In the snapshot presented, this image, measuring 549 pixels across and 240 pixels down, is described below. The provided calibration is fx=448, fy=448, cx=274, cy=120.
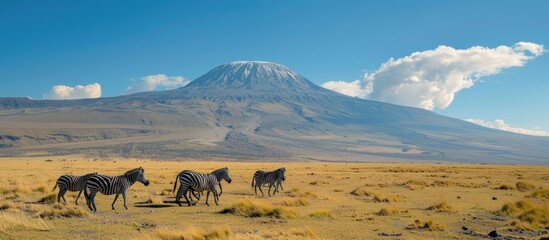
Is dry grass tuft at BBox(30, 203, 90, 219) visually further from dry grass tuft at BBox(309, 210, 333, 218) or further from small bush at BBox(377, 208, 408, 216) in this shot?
small bush at BBox(377, 208, 408, 216)

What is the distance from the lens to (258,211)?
18.2 m

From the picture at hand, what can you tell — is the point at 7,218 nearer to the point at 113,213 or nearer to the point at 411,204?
the point at 113,213

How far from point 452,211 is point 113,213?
14.9 metres

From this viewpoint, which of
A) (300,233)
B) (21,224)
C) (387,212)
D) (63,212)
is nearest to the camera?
(300,233)

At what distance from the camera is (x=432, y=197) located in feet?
90.0

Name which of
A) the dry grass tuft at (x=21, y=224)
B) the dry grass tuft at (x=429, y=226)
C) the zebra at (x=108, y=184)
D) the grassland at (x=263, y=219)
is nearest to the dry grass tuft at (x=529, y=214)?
the grassland at (x=263, y=219)

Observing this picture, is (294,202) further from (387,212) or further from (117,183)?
(117,183)

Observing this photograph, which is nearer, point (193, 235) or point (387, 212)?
point (193, 235)

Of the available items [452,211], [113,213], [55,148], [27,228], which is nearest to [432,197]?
[452,211]

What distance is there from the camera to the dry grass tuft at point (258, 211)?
17.8 m

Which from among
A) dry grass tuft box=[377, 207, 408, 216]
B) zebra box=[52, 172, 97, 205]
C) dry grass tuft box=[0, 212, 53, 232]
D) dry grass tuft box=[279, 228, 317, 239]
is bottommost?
dry grass tuft box=[377, 207, 408, 216]

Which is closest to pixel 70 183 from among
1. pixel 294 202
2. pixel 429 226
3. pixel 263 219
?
pixel 263 219

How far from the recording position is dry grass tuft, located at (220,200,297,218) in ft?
58.2

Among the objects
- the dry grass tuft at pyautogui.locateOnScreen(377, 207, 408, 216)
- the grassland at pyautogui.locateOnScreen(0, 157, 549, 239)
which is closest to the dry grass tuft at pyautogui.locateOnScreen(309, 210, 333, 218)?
the grassland at pyautogui.locateOnScreen(0, 157, 549, 239)
